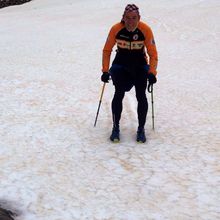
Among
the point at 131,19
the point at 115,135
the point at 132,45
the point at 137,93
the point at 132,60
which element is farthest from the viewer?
the point at 115,135

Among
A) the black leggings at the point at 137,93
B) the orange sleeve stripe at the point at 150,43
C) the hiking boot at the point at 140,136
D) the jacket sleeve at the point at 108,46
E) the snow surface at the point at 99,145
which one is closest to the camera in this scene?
the snow surface at the point at 99,145

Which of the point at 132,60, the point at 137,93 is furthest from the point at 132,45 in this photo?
the point at 137,93

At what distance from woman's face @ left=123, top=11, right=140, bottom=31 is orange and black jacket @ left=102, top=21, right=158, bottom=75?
0.50 ft

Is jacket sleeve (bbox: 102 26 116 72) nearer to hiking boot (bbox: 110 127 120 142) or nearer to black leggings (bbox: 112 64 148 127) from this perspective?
black leggings (bbox: 112 64 148 127)

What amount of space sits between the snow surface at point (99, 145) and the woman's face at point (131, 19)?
2.16m

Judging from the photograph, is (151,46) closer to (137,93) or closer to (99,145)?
(137,93)

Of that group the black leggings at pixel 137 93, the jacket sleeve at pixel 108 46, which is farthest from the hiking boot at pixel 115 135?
Answer: the jacket sleeve at pixel 108 46

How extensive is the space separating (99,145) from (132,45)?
1.94 m

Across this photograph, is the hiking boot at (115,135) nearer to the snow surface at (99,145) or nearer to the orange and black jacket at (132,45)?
the snow surface at (99,145)

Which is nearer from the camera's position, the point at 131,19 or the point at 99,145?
the point at 131,19

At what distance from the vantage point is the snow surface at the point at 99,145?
5.57 metres

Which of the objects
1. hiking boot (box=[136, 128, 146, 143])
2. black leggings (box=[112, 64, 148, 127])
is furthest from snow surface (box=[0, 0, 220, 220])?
black leggings (box=[112, 64, 148, 127])

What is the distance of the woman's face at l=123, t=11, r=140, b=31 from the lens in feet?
22.0

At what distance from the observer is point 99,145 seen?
7.57 meters
